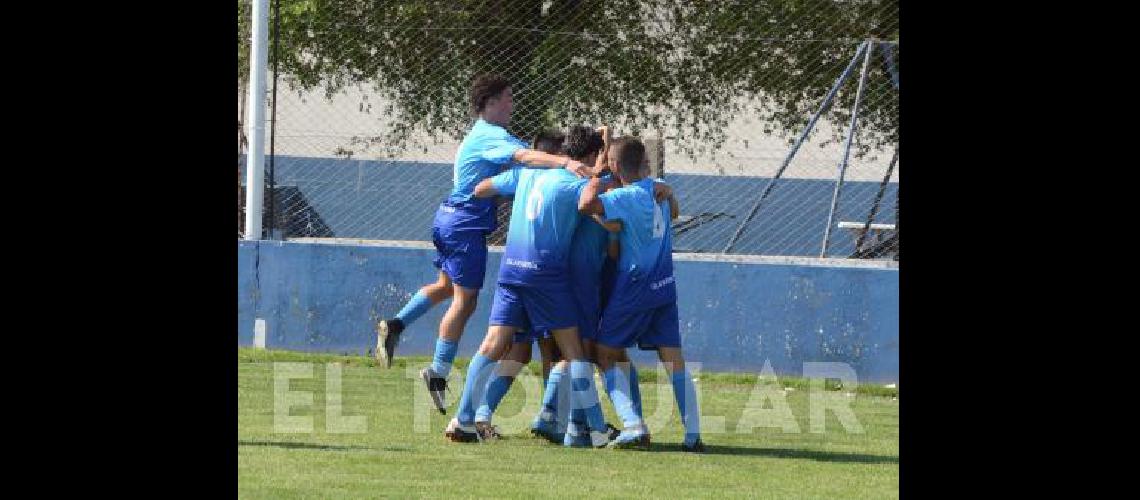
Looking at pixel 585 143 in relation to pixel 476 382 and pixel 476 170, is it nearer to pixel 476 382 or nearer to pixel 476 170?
pixel 476 170

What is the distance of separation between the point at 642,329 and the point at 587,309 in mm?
345

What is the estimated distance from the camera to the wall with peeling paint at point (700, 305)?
45.0 feet

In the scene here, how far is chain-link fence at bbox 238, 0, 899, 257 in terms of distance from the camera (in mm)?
14555

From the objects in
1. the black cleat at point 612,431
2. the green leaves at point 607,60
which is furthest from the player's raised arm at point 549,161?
the green leaves at point 607,60

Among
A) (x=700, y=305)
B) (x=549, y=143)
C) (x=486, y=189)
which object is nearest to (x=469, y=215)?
(x=486, y=189)

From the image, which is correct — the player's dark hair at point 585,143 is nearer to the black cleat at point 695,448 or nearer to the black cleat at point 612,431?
the black cleat at point 612,431

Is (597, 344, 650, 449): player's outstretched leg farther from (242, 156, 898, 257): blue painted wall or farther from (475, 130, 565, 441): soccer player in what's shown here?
(242, 156, 898, 257): blue painted wall

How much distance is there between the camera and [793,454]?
943cm

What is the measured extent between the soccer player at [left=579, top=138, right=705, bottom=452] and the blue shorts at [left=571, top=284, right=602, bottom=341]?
106mm

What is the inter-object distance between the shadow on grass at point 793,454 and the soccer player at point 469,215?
1477 millimetres

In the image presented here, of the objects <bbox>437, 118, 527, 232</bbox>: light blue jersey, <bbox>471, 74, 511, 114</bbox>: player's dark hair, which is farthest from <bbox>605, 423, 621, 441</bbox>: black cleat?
<bbox>471, 74, 511, 114</bbox>: player's dark hair
